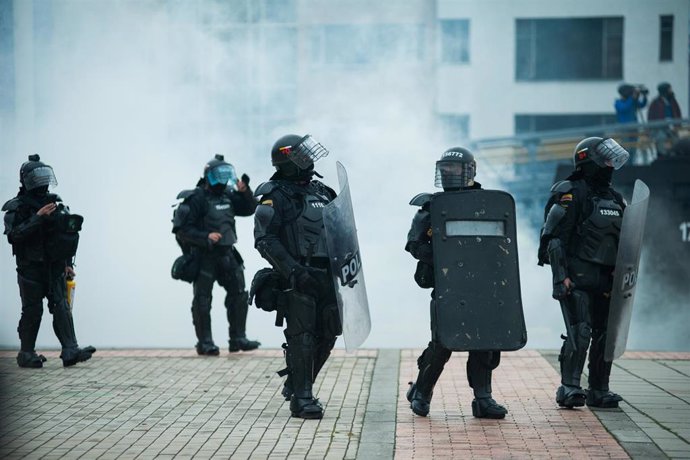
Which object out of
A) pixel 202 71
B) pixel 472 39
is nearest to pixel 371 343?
pixel 202 71

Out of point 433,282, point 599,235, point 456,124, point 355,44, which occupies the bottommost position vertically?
point 433,282

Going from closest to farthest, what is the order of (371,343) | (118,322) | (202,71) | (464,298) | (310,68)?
(464,298), (371,343), (118,322), (202,71), (310,68)

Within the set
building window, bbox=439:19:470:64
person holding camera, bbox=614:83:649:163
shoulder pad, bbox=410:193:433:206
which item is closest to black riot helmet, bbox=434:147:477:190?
shoulder pad, bbox=410:193:433:206

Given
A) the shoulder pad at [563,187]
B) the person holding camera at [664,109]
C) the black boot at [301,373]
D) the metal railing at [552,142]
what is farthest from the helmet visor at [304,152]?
the person holding camera at [664,109]

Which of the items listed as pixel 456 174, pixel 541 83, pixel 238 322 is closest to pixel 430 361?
pixel 456 174

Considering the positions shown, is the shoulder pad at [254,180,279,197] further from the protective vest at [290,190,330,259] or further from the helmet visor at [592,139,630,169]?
the helmet visor at [592,139,630,169]

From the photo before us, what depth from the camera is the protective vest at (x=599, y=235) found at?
26.8 feet

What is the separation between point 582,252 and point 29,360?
4.65 meters

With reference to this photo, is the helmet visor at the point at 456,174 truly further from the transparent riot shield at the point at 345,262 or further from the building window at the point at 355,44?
the building window at the point at 355,44

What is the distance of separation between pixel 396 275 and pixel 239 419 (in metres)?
8.66

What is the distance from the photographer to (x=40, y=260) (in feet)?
33.8

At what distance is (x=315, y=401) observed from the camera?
7895 mm

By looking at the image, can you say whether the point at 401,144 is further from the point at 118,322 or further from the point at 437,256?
the point at 437,256

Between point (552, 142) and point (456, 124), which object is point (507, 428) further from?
point (456, 124)
